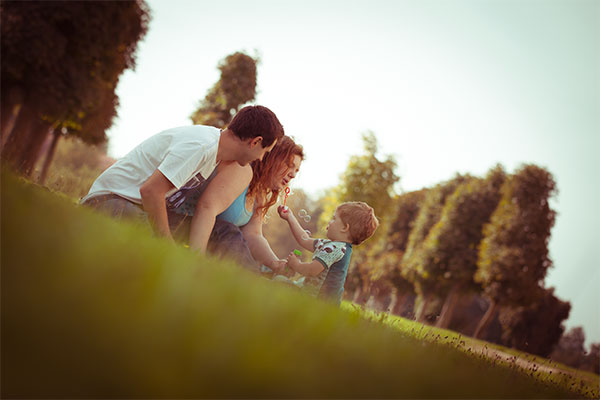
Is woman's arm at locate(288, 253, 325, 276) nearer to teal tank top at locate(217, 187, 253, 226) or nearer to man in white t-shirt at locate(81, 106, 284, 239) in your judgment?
teal tank top at locate(217, 187, 253, 226)

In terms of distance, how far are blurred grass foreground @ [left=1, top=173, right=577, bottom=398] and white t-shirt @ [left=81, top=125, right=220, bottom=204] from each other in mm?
2483

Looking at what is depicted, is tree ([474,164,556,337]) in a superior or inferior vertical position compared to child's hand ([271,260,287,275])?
superior

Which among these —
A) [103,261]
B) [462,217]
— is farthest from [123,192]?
[462,217]

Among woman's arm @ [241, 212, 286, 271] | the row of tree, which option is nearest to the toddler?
woman's arm @ [241, 212, 286, 271]

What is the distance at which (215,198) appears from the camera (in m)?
4.47

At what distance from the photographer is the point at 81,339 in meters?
0.82

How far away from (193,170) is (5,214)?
2682mm

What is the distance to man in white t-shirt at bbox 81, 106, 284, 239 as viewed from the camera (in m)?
3.79

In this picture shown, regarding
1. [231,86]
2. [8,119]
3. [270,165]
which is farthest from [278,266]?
[231,86]

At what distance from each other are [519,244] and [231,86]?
18.9 metres

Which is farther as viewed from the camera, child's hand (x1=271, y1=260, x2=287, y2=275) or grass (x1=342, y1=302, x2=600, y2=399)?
child's hand (x1=271, y1=260, x2=287, y2=275)

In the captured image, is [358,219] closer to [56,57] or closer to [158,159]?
[158,159]

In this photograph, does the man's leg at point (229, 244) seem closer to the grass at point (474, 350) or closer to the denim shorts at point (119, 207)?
the denim shorts at point (119, 207)

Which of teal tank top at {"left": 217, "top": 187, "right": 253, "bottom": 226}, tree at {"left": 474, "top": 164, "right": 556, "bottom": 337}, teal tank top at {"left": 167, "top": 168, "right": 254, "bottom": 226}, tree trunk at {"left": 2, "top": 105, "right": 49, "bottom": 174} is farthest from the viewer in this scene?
tree at {"left": 474, "top": 164, "right": 556, "bottom": 337}
